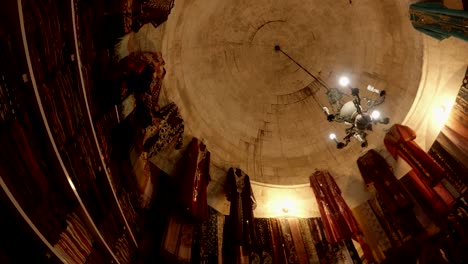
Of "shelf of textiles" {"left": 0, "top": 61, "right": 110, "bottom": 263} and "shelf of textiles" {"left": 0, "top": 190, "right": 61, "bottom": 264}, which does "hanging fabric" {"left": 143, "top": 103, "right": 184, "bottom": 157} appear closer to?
"shelf of textiles" {"left": 0, "top": 61, "right": 110, "bottom": 263}

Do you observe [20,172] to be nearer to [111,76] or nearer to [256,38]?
[111,76]

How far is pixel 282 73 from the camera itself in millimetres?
9523

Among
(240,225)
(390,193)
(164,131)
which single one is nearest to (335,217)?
(390,193)

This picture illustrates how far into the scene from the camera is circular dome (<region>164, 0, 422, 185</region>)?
7730mm

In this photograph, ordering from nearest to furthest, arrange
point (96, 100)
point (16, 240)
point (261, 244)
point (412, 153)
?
1. point (16, 240)
2. point (96, 100)
3. point (412, 153)
4. point (261, 244)

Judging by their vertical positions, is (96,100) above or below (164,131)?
below

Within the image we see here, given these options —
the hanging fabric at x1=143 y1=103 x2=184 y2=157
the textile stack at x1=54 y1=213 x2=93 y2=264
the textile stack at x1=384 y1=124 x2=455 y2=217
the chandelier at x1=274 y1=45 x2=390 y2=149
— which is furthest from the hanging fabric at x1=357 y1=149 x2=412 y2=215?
the textile stack at x1=54 y1=213 x2=93 y2=264

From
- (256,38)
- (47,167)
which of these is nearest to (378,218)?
(256,38)

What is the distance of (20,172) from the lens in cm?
260

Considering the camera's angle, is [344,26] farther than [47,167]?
Yes

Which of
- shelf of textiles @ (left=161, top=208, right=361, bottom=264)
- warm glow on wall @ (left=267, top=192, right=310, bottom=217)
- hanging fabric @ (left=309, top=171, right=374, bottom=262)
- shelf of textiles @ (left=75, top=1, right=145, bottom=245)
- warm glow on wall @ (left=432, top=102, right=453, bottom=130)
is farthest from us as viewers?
warm glow on wall @ (left=267, top=192, right=310, bottom=217)

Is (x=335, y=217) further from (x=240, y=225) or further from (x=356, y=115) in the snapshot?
(x=356, y=115)

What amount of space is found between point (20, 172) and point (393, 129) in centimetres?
750

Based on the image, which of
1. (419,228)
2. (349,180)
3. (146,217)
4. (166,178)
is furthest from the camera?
(349,180)
